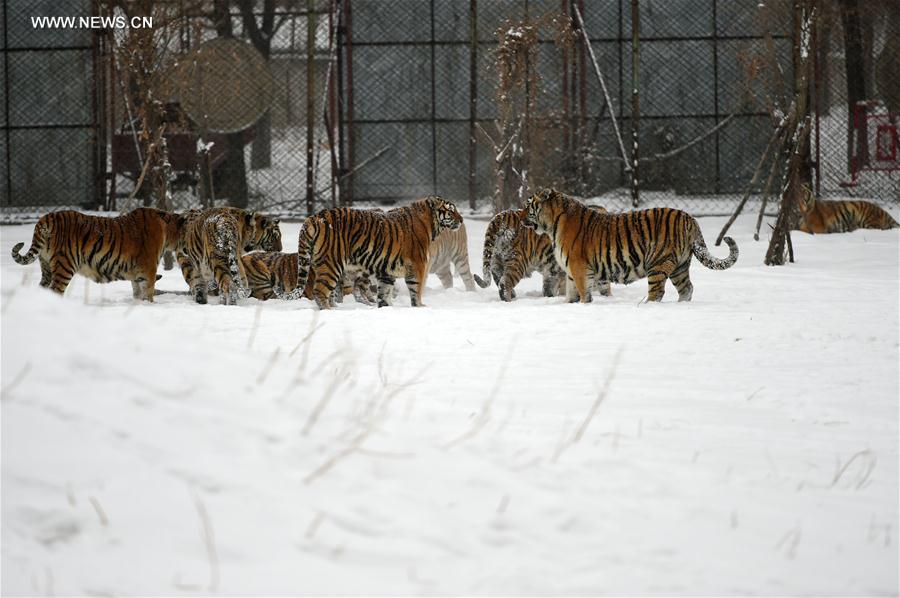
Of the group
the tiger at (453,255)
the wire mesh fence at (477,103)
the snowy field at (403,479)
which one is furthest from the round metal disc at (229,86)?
the snowy field at (403,479)

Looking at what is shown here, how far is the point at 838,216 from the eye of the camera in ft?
46.8

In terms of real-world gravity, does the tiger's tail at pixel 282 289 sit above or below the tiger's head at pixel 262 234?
below

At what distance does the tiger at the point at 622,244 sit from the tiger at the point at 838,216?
18.7 ft

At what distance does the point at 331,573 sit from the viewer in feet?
10.2

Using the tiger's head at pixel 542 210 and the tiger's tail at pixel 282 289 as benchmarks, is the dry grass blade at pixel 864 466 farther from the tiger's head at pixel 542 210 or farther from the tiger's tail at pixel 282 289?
the tiger's tail at pixel 282 289

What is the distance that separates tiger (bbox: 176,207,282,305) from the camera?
8.86 m

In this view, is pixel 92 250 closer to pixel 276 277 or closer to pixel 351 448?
pixel 276 277

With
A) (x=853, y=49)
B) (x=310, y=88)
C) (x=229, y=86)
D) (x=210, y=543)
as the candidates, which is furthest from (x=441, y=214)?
(x=853, y=49)

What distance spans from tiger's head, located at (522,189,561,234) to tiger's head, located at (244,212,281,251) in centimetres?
210

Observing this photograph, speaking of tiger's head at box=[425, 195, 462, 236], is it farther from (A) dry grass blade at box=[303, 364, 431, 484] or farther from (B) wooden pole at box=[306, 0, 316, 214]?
(A) dry grass blade at box=[303, 364, 431, 484]

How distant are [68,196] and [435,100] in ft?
15.4

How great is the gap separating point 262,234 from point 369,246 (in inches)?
42.9

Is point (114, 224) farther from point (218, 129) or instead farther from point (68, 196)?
point (218, 129)

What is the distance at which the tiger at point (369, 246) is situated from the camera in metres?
8.87
